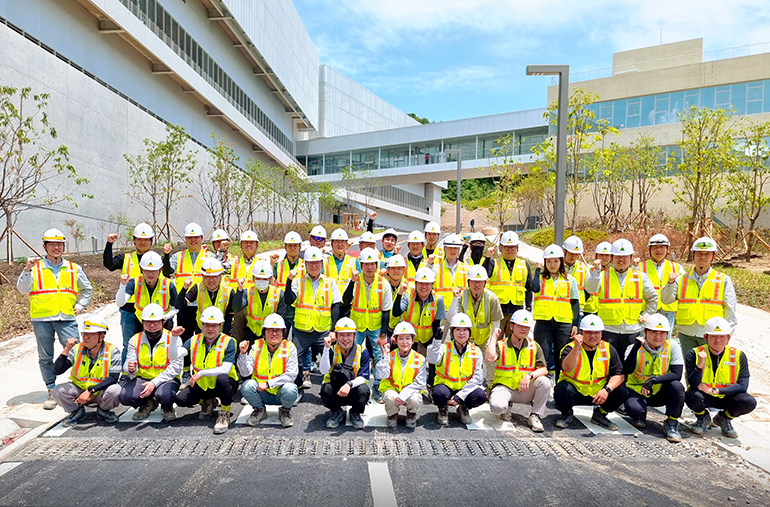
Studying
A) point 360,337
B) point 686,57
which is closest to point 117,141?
point 360,337

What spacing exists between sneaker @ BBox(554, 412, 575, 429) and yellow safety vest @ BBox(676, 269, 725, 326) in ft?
6.71

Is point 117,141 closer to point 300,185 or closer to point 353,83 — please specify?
point 300,185

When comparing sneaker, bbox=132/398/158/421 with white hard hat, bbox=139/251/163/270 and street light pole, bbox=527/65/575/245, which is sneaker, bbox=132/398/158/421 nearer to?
white hard hat, bbox=139/251/163/270

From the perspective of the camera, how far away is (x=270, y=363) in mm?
6215

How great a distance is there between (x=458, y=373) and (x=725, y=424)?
3.02 meters

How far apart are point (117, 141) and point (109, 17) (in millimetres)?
4430

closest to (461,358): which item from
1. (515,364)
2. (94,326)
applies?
(515,364)

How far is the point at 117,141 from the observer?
802 inches

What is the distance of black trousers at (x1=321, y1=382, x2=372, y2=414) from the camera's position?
600 centimetres

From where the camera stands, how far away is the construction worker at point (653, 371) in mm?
6051

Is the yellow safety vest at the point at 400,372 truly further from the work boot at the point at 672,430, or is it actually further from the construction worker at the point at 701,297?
the construction worker at the point at 701,297

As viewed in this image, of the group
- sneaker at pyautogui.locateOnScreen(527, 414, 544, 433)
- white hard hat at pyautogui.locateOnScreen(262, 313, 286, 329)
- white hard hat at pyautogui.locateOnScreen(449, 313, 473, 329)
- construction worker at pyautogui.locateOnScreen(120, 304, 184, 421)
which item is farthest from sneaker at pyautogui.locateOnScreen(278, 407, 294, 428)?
sneaker at pyautogui.locateOnScreen(527, 414, 544, 433)

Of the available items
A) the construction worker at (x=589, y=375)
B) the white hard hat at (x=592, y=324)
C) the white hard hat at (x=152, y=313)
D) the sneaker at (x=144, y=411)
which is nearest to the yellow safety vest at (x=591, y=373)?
the construction worker at (x=589, y=375)

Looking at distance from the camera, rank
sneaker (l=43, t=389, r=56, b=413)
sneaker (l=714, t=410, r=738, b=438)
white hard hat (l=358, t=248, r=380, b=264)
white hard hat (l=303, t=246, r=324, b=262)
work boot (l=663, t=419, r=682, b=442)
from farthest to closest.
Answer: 1. white hard hat (l=303, t=246, r=324, b=262)
2. white hard hat (l=358, t=248, r=380, b=264)
3. sneaker (l=43, t=389, r=56, b=413)
4. sneaker (l=714, t=410, r=738, b=438)
5. work boot (l=663, t=419, r=682, b=442)
